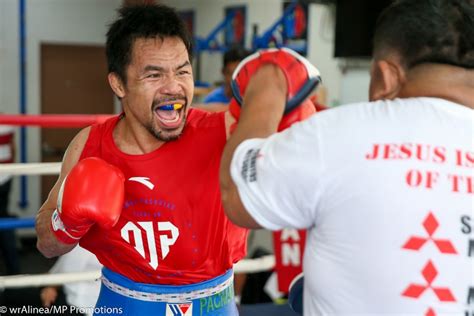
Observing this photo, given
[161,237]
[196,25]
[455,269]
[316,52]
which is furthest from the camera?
[196,25]

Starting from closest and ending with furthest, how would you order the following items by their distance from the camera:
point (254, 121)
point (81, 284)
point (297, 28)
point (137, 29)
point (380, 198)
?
point (380, 198) → point (254, 121) → point (137, 29) → point (81, 284) → point (297, 28)

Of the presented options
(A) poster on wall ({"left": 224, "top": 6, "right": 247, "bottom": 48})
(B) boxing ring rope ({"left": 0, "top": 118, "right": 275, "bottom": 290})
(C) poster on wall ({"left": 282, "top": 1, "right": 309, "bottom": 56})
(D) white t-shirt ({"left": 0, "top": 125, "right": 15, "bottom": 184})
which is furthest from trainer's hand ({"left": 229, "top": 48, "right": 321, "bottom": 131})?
(A) poster on wall ({"left": 224, "top": 6, "right": 247, "bottom": 48})

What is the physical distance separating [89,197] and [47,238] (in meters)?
0.22

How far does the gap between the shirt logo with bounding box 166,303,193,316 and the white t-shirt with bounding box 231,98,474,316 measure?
1.94ft

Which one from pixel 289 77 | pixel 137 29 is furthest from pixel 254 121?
pixel 137 29

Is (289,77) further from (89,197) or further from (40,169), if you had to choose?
(40,169)

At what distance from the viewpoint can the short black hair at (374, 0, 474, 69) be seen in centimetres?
86

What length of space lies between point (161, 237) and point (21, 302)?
6.42 ft

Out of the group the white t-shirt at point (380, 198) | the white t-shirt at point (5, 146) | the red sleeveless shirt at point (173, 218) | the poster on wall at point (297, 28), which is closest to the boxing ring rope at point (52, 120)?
the red sleeveless shirt at point (173, 218)

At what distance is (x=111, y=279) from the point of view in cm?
149

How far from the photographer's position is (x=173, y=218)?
55.8 inches

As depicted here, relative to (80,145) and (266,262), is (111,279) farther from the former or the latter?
(266,262)

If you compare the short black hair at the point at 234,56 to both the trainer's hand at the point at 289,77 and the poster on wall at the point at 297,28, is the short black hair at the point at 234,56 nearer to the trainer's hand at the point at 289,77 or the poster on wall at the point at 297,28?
the poster on wall at the point at 297,28

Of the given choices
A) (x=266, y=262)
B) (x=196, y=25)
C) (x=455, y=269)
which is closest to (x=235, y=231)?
(x=455, y=269)
